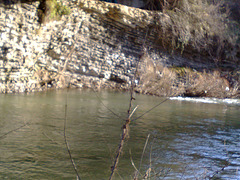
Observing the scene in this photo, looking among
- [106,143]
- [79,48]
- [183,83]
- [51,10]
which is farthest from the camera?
[183,83]

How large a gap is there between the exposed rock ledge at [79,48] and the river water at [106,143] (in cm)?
200

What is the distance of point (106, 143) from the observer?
14.0 ft

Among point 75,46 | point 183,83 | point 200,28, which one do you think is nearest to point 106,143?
point 75,46

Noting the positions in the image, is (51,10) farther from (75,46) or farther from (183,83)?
(183,83)

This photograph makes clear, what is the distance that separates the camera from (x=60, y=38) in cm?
1062

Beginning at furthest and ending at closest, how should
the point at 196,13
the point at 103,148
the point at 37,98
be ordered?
the point at 196,13 < the point at 37,98 < the point at 103,148

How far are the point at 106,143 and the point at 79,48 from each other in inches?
297

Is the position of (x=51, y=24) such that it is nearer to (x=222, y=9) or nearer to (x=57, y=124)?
(x=57, y=124)

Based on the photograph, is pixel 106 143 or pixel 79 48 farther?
pixel 79 48

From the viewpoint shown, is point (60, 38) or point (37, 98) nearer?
point (37, 98)

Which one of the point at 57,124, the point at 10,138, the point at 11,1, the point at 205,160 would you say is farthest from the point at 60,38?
the point at 205,160

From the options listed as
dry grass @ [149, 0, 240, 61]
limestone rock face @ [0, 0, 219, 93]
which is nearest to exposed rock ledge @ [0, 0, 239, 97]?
limestone rock face @ [0, 0, 219, 93]

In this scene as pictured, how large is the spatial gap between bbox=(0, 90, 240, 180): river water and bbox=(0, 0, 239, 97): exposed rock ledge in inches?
78.9

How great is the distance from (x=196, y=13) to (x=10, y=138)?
12.2 m
